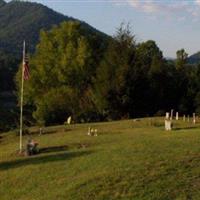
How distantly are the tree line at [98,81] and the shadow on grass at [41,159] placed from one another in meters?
29.5

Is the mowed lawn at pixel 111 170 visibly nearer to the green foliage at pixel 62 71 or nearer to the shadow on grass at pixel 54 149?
the shadow on grass at pixel 54 149

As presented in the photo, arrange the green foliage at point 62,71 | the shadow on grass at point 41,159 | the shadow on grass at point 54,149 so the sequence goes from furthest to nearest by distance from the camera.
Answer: the green foliage at point 62,71 < the shadow on grass at point 54,149 < the shadow on grass at point 41,159

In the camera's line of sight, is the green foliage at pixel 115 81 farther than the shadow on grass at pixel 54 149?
Yes

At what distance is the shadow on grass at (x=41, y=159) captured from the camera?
23375mm

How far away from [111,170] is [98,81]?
36.4 meters

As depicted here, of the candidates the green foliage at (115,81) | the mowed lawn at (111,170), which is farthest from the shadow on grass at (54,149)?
the green foliage at (115,81)

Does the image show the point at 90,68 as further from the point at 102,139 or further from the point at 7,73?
the point at 7,73

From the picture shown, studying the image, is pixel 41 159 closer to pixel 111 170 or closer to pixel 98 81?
pixel 111 170

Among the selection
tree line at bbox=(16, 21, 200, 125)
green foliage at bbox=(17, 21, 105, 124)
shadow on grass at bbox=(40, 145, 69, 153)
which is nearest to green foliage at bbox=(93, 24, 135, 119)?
tree line at bbox=(16, 21, 200, 125)

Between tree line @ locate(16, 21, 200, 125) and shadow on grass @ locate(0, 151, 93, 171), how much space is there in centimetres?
2950

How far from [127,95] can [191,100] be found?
14.4 m

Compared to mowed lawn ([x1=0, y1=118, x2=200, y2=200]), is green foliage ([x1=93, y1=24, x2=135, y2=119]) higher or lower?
higher

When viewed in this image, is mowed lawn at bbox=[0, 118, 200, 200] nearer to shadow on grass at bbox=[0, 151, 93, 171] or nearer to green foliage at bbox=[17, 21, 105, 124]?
shadow on grass at bbox=[0, 151, 93, 171]

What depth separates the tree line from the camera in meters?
54.6
